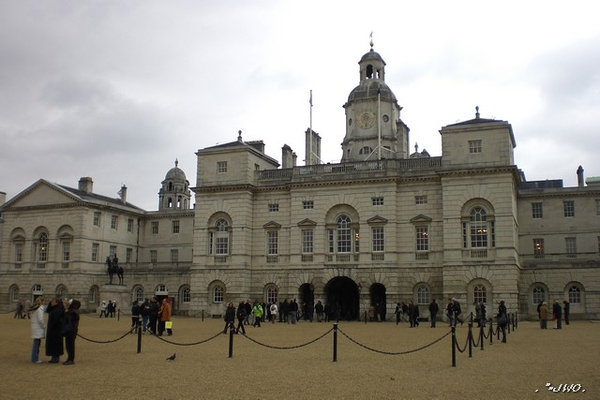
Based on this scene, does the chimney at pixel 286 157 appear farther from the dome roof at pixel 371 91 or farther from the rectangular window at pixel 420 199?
the rectangular window at pixel 420 199

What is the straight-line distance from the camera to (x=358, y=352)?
2011 cm

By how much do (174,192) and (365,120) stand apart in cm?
3638

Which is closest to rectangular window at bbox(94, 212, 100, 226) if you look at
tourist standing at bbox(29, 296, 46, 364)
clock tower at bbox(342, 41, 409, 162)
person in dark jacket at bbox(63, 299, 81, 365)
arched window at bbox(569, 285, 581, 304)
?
clock tower at bbox(342, 41, 409, 162)

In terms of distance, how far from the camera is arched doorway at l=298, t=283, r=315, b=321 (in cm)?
4489

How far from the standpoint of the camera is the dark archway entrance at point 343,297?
1817 inches

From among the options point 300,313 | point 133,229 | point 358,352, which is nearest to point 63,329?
point 358,352

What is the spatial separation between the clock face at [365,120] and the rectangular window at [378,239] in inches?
586

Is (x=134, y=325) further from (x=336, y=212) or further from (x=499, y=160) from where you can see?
(x=499, y=160)

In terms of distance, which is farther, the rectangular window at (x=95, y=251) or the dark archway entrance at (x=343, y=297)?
the rectangular window at (x=95, y=251)

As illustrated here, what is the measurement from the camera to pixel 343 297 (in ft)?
158

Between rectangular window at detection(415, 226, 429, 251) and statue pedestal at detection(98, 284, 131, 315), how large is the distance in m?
23.5

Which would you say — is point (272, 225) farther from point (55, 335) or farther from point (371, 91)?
point (55, 335)

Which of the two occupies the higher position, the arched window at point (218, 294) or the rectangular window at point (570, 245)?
the rectangular window at point (570, 245)

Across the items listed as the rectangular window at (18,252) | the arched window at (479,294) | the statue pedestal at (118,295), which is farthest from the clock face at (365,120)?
the rectangular window at (18,252)
